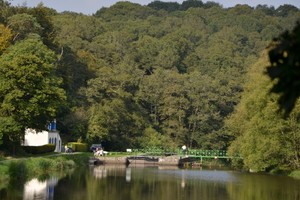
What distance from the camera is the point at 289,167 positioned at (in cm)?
4806

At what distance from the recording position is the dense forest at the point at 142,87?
4603 centimetres

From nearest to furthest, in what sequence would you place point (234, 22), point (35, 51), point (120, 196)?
1. point (120, 196)
2. point (35, 51)
3. point (234, 22)

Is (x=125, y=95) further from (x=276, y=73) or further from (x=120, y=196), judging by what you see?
(x=276, y=73)

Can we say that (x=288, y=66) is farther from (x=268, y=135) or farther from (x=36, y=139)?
(x=36, y=139)

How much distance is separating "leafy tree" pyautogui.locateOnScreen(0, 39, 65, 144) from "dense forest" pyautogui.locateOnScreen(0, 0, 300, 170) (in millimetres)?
80

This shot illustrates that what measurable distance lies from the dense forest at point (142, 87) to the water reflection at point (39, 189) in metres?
7.81

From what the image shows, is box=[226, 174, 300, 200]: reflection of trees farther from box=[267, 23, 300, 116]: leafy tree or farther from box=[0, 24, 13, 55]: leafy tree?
box=[0, 24, 13, 55]: leafy tree

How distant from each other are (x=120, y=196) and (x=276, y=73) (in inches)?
983

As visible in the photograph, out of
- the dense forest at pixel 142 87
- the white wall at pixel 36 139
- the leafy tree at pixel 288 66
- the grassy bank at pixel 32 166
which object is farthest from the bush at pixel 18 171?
the leafy tree at pixel 288 66

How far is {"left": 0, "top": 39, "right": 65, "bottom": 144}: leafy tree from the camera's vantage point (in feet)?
149

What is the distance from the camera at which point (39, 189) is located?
31359mm

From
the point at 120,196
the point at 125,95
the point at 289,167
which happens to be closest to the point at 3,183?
the point at 120,196

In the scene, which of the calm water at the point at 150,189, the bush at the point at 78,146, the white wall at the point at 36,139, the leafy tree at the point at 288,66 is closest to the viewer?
the leafy tree at the point at 288,66

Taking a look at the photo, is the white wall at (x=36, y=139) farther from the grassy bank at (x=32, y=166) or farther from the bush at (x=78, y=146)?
the grassy bank at (x=32, y=166)
